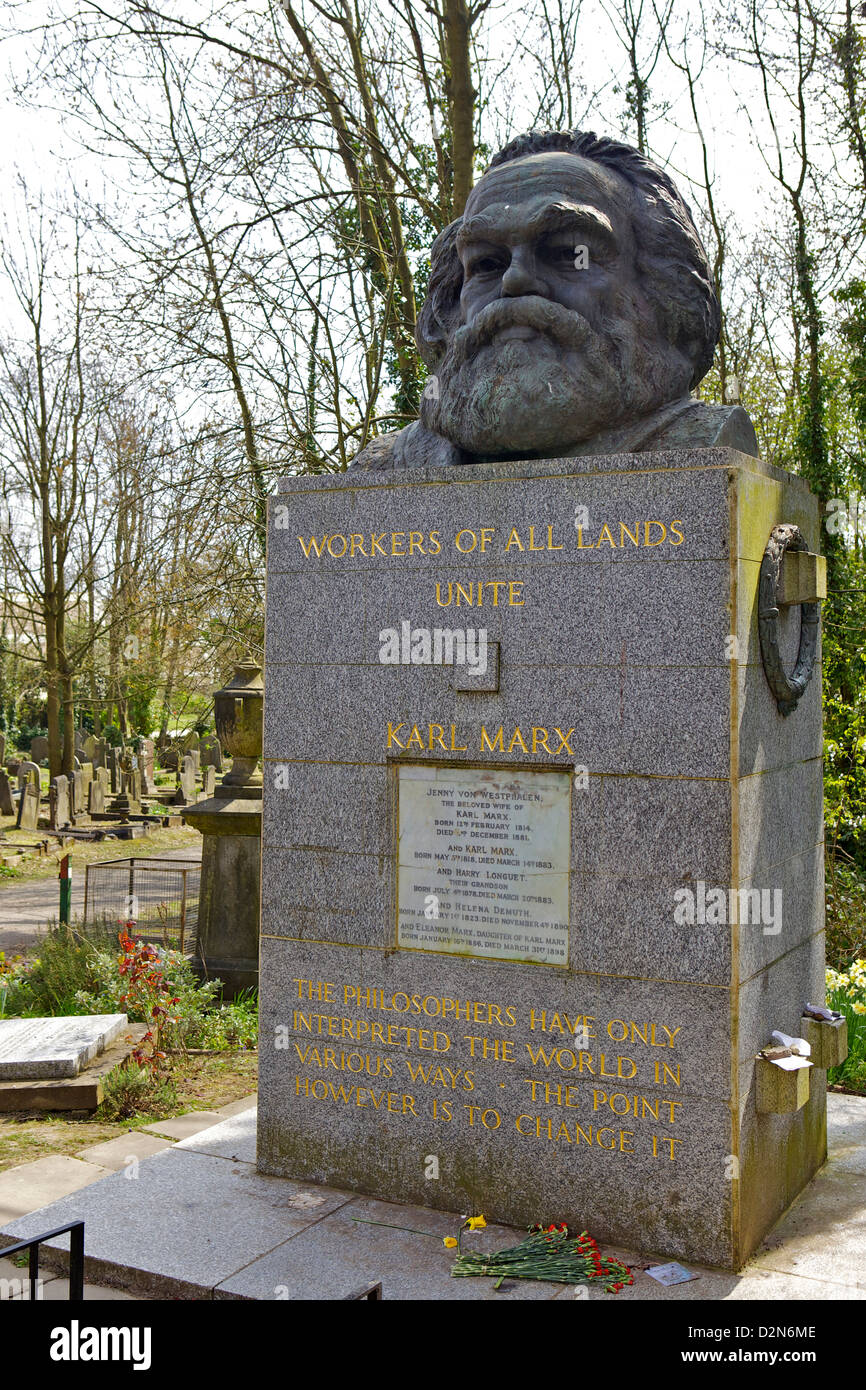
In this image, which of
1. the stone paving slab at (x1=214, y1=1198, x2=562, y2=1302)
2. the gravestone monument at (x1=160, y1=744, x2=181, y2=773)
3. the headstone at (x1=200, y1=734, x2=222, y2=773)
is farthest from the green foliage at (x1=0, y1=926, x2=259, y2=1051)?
the headstone at (x1=200, y1=734, x2=222, y2=773)

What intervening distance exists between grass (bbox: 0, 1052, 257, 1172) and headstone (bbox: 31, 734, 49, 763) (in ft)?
78.4

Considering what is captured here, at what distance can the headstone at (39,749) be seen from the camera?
29.9 metres

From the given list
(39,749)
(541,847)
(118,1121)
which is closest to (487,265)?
(541,847)

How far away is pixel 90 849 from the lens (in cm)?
1852

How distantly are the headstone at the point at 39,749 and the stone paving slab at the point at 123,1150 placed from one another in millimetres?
25349

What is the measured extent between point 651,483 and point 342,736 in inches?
64.5

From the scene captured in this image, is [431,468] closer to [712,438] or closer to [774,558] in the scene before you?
[712,438]

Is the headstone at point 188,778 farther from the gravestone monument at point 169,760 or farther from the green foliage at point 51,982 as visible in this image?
the green foliage at point 51,982

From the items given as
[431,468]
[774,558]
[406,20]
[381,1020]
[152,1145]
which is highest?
[406,20]

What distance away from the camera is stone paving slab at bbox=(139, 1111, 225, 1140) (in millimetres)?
5965

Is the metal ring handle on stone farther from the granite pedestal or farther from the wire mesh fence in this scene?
the wire mesh fence

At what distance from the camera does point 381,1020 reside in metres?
4.71

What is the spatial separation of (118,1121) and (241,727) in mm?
4339
